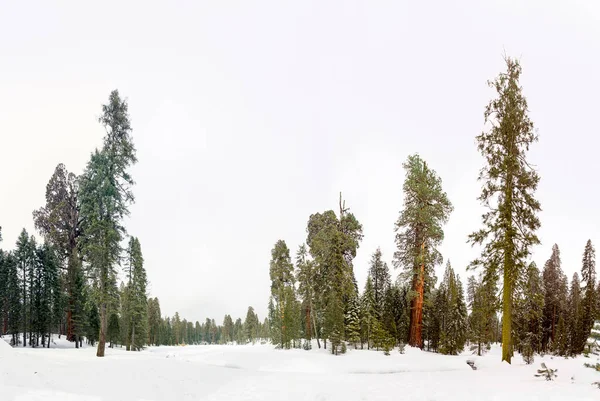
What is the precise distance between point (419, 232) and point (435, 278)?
3947 millimetres

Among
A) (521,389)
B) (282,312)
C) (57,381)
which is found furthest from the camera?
(282,312)

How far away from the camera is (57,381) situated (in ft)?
37.3

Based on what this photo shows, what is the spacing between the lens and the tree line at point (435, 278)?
17.0 meters

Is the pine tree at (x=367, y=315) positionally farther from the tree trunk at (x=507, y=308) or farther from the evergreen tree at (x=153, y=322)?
the evergreen tree at (x=153, y=322)

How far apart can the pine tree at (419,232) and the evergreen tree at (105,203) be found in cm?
2214

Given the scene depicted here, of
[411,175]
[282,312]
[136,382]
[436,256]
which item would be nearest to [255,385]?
[136,382]

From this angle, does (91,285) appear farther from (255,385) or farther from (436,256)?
(436,256)

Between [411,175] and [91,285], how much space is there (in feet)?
85.6

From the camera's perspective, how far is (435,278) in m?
26.2

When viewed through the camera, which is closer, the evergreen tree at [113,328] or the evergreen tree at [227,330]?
the evergreen tree at [113,328]

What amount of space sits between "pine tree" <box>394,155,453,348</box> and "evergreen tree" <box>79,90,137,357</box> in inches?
871

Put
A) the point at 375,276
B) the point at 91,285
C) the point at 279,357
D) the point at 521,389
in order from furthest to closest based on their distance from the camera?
the point at 375,276 < the point at 279,357 < the point at 91,285 < the point at 521,389

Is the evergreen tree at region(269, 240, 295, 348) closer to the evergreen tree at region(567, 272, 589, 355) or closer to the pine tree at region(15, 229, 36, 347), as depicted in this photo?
the pine tree at region(15, 229, 36, 347)

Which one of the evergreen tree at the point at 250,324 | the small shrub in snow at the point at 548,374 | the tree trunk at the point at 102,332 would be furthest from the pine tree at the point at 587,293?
the evergreen tree at the point at 250,324
